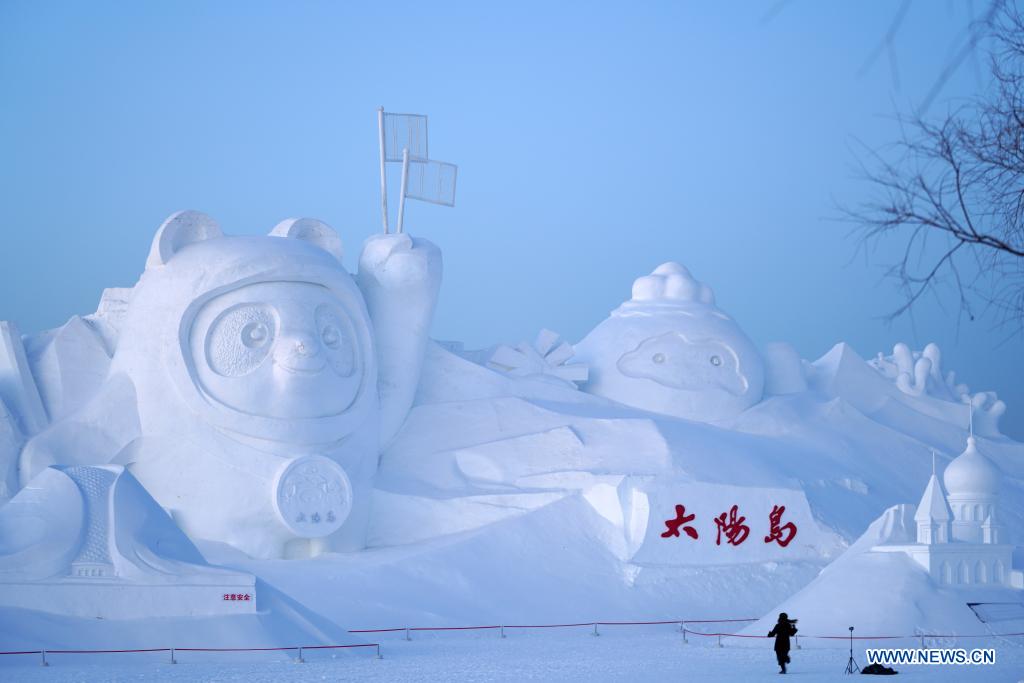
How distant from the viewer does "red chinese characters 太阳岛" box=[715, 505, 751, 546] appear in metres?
21.2

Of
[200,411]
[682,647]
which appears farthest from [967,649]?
[200,411]

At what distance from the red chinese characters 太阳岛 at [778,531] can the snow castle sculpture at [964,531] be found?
3245mm

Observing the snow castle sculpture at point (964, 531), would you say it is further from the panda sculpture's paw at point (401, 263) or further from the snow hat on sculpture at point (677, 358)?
the panda sculpture's paw at point (401, 263)

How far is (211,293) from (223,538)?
3383 mm

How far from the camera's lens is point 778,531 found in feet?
70.6

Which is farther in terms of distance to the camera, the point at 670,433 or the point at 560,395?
the point at 560,395

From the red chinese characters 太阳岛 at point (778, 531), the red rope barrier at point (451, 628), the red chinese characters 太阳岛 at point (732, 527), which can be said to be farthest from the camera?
the red chinese characters 太阳岛 at point (778, 531)

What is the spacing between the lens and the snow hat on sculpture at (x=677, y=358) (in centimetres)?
2473

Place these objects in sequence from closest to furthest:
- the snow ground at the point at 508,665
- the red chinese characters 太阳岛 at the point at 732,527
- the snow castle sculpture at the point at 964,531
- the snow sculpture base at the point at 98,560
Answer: the snow ground at the point at 508,665 → the snow sculpture base at the point at 98,560 → the snow castle sculpture at the point at 964,531 → the red chinese characters 太阳岛 at the point at 732,527

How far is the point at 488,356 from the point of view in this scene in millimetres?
24844

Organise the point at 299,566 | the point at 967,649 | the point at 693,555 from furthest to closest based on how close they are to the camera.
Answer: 1. the point at 693,555
2. the point at 299,566
3. the point at 967,649

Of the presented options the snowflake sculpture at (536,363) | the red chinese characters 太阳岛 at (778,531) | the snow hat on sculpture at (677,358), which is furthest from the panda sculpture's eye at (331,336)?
the red chinese characters 太阳岛 at (778,531)

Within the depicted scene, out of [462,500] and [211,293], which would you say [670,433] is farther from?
[211,293]

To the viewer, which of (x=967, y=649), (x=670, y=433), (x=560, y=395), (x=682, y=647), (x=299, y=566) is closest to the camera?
(x=967, y=649)
